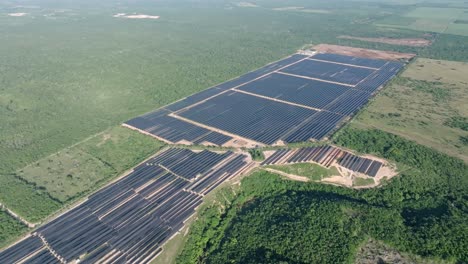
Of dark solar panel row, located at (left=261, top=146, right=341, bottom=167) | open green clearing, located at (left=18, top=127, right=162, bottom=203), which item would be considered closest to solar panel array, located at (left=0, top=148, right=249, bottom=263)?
open green clearing, located at (left=18, top=127, right=162, bottom=203)

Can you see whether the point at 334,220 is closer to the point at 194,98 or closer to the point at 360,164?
the point at 360,164

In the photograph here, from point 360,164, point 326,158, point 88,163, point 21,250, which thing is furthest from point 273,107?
point 21,250

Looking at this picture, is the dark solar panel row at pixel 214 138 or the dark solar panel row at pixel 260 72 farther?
the dark solar panel row at pixel 260 72

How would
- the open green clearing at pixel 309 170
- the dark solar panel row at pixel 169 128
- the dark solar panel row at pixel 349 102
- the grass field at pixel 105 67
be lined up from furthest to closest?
1. the dark solar panel row at pixel 349 102
2. the dark solar panel row at pixel 169 128
3. the grass field at pixel 105 67
4. the open green clearing at pixel 309 170

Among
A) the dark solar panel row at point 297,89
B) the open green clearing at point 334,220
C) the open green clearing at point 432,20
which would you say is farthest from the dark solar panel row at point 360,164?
the open green clearing at point 432,20

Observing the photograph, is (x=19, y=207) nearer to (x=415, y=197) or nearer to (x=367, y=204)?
(x=367, y=204)

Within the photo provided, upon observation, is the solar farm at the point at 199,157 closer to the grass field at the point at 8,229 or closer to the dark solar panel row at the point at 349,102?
the dark solar panel row at the point at 349,102
